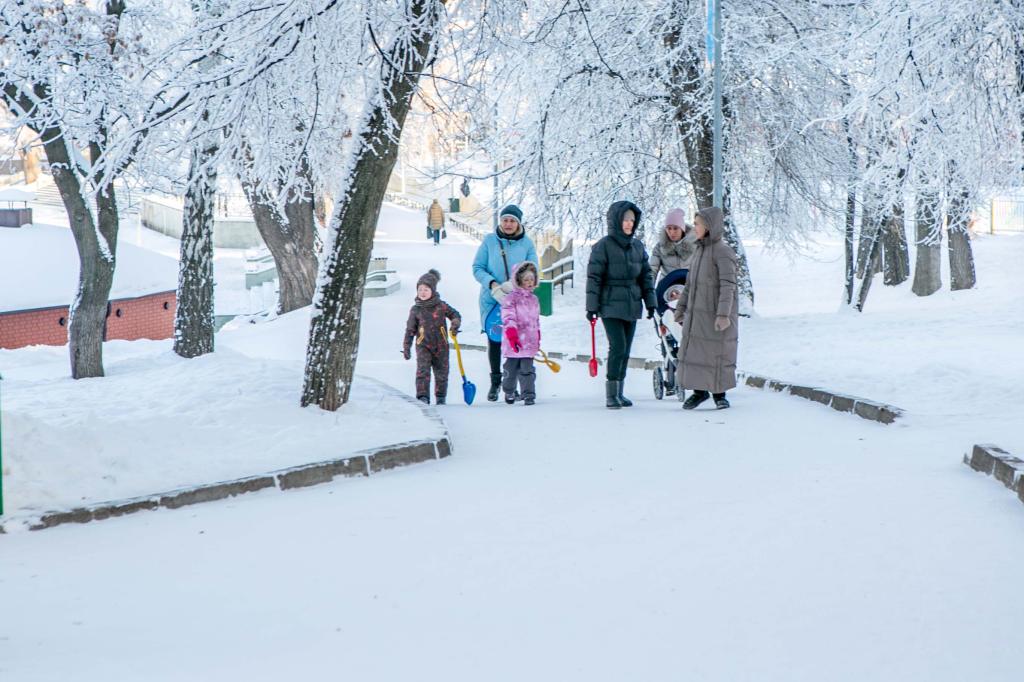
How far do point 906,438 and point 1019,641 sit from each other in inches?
181

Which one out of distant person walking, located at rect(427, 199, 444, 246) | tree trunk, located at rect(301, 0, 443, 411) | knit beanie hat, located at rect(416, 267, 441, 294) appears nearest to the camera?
tree trunk, located at rect(301, 0, 443, 411)

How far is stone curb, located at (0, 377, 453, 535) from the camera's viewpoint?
6.43 metres

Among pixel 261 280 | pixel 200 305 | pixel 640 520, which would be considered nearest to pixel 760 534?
pixel 640 520

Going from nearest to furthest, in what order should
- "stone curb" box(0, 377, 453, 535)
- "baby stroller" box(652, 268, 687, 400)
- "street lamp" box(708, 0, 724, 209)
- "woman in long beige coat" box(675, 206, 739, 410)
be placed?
"stone curb" box(0, 377, 453, 535) → "woman in long beige coat" box(675, 206, 739, 410) → "baby stroller" box(652, 268, 687, 400) → "street lamp" box(708, 0, 724, 209)

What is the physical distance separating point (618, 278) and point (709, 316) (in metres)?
0.93

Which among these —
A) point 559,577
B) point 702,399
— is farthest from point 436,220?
point 559,577

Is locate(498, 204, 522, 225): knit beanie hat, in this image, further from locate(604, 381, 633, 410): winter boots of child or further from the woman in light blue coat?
locate(604, 381, 633, 410): winter boots of child

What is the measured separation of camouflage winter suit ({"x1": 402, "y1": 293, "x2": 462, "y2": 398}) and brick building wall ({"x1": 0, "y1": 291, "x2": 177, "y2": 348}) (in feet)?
54.6

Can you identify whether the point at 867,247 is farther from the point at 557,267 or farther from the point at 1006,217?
the point at 1006,217

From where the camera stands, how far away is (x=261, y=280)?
36.4 meters

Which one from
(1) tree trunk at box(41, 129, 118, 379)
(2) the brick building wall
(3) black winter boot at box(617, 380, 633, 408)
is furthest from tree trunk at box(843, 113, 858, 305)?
(2) the brick building wall

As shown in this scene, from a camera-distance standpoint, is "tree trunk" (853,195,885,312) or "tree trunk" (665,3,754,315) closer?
"tree trunk" (665,3,754,315)

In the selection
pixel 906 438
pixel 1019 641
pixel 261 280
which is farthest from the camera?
pixel 261 280

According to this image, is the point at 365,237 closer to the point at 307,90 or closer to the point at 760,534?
the point at 307,90
